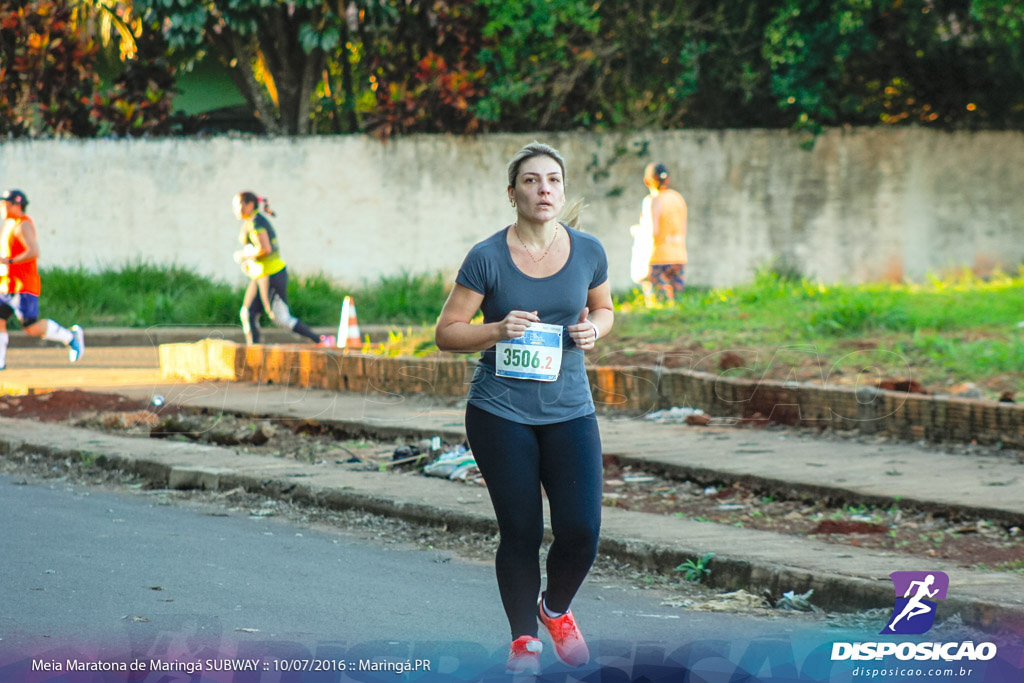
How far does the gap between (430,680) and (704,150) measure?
660 inches

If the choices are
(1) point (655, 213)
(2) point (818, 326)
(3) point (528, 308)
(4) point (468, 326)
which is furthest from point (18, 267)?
(3) point (528, 308)

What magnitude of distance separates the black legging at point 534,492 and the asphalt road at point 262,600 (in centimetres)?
31

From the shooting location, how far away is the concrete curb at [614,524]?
5.75 m

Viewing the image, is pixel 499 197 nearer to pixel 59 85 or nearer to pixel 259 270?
pixel 59 85

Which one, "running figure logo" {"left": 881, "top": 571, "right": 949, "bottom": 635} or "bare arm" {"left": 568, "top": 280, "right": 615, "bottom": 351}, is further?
"running figure logo" {"left": 881, "top": 571, "right": 949, "bottom": 635}

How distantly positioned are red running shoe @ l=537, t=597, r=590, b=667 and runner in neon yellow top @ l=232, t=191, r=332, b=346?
991 centimetres

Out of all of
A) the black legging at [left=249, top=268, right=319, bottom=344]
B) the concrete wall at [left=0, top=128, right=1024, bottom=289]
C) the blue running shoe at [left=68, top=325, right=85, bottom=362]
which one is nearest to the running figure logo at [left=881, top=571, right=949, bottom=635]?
the black legging at [left=249, top=268, right=319, bottom=344]

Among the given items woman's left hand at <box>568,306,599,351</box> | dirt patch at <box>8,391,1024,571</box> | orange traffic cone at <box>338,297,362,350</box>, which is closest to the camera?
woman's left hand at <box>568,306,599,351</box>

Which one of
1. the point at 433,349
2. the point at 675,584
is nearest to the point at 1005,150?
the point at 433,349

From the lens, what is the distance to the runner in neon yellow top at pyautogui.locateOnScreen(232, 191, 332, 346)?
1437cm

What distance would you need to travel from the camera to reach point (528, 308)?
477 centimetres

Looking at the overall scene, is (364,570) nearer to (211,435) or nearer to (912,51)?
(211,435)

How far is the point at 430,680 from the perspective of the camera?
4.72 metres

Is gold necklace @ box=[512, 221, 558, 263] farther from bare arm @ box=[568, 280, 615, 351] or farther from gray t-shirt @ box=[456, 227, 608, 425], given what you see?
bare arm @ box=[568, 280, 615, 351]
